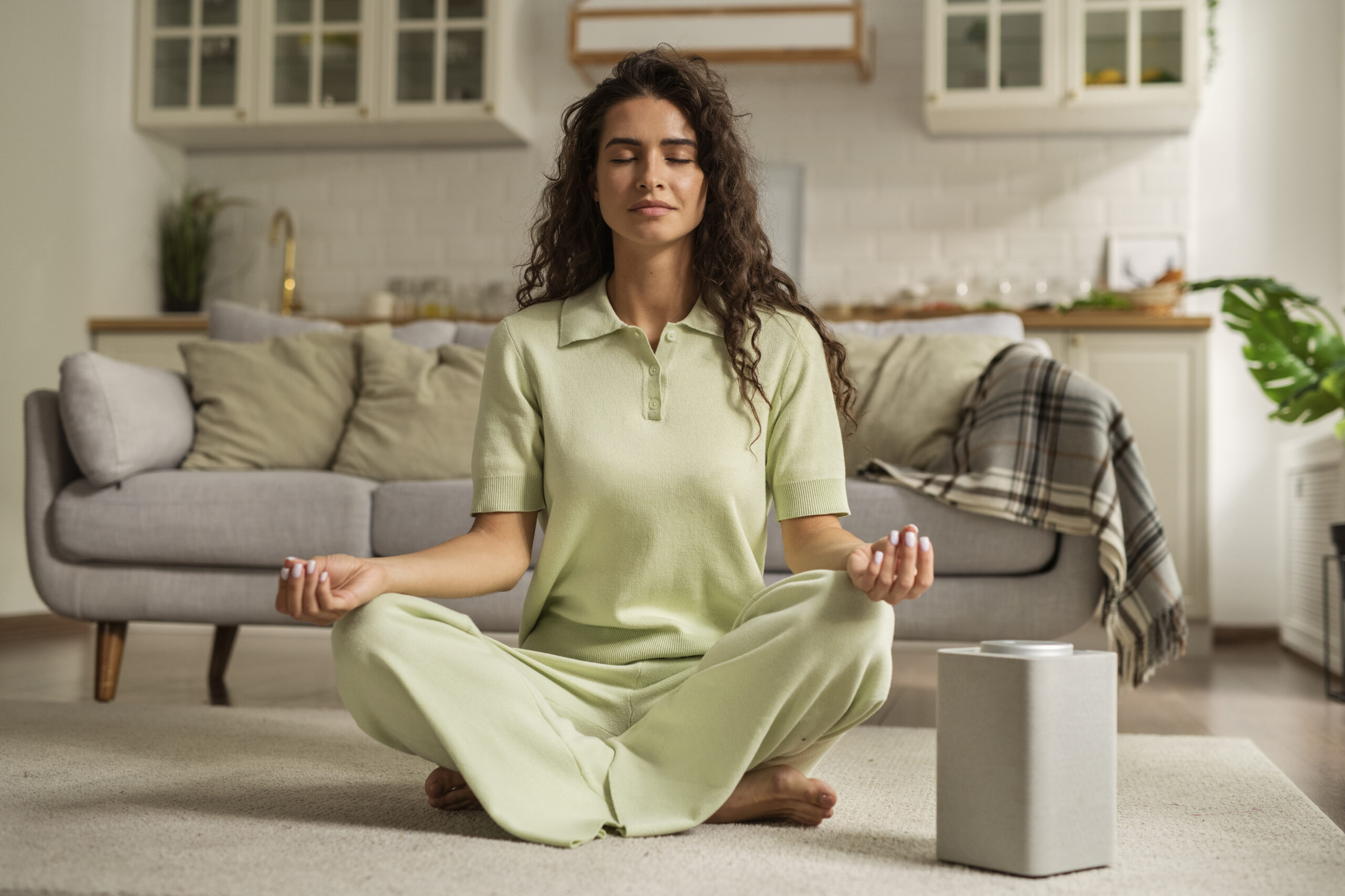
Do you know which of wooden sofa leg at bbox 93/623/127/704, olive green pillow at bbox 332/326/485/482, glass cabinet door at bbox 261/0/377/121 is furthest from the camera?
glass cabinet door at bbox 261/0/377/121

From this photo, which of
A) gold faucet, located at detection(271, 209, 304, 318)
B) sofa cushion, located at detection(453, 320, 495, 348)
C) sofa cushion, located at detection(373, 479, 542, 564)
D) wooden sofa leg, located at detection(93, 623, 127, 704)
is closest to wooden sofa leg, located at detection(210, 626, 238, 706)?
wooden sofa leg, located at detection(93, 623, 127, 704)

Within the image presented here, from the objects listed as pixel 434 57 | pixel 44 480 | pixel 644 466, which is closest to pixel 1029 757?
pixel 644 466

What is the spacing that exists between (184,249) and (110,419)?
2.46m

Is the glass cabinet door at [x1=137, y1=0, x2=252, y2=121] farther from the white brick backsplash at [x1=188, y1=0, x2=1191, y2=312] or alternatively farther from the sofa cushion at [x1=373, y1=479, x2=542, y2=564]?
the sofa cushion at [x1=373, y1=479, x2=542, y2=564]

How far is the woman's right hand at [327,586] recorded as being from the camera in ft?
3.73

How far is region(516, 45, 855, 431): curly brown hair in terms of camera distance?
1441 millimetres

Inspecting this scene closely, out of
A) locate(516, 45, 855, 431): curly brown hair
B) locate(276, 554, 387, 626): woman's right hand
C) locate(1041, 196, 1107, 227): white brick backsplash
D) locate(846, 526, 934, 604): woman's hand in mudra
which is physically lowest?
locate(276, 554, 387, 626): woman's right hand

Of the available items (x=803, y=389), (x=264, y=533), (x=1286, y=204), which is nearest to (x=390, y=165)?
(x=264, y=533)

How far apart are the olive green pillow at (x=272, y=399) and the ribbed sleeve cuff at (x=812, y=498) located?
1591mm

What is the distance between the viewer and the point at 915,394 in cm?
253

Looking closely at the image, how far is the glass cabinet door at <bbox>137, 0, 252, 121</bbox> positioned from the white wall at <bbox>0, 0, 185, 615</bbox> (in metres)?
0.08

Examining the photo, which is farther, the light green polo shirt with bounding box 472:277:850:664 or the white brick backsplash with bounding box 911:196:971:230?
the white brick backsplash with bounding box 911:196:971:230

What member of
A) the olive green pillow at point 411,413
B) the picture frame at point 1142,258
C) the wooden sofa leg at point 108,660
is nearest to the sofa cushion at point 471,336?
the olive green pillow at point 411,413

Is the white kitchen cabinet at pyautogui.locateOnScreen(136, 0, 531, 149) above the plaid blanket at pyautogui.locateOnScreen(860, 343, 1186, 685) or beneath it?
above
